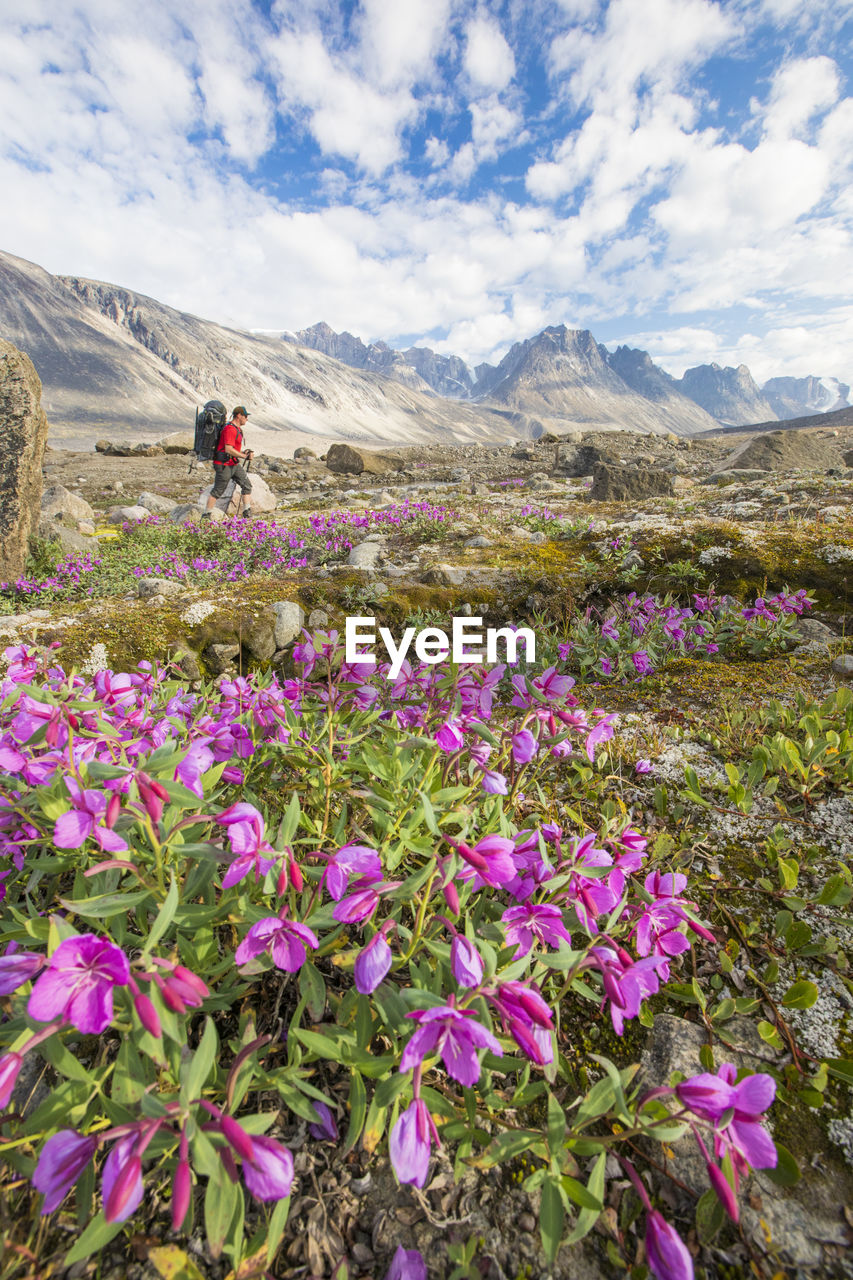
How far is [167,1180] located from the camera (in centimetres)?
134

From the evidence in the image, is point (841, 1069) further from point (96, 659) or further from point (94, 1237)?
point (96, 659)

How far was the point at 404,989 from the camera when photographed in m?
1.12

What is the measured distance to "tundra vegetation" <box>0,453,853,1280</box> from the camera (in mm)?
1124

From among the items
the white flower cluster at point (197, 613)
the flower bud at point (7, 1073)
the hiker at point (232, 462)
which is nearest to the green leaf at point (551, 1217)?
the flower bud at point (7, 1073)

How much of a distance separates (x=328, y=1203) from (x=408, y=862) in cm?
89

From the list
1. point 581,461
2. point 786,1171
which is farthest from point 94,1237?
point 581,461

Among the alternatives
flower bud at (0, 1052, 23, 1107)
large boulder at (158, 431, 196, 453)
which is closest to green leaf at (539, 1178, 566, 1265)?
flower bud at (0, 1052, 23, 1107)

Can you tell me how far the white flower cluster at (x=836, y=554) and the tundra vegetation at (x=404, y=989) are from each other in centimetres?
330

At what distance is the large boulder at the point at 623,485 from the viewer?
42.6 ft

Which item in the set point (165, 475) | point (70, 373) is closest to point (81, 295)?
point (70, 373)

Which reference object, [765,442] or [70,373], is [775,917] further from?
[70,373]

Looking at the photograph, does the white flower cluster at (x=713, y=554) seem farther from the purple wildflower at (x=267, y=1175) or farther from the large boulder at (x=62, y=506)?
the large boulder at (x=62, y=506)

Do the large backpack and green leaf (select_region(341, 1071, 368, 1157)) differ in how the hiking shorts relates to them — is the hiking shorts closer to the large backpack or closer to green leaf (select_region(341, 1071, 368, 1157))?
the large backpack

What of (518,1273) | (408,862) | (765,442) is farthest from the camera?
(765,442)
